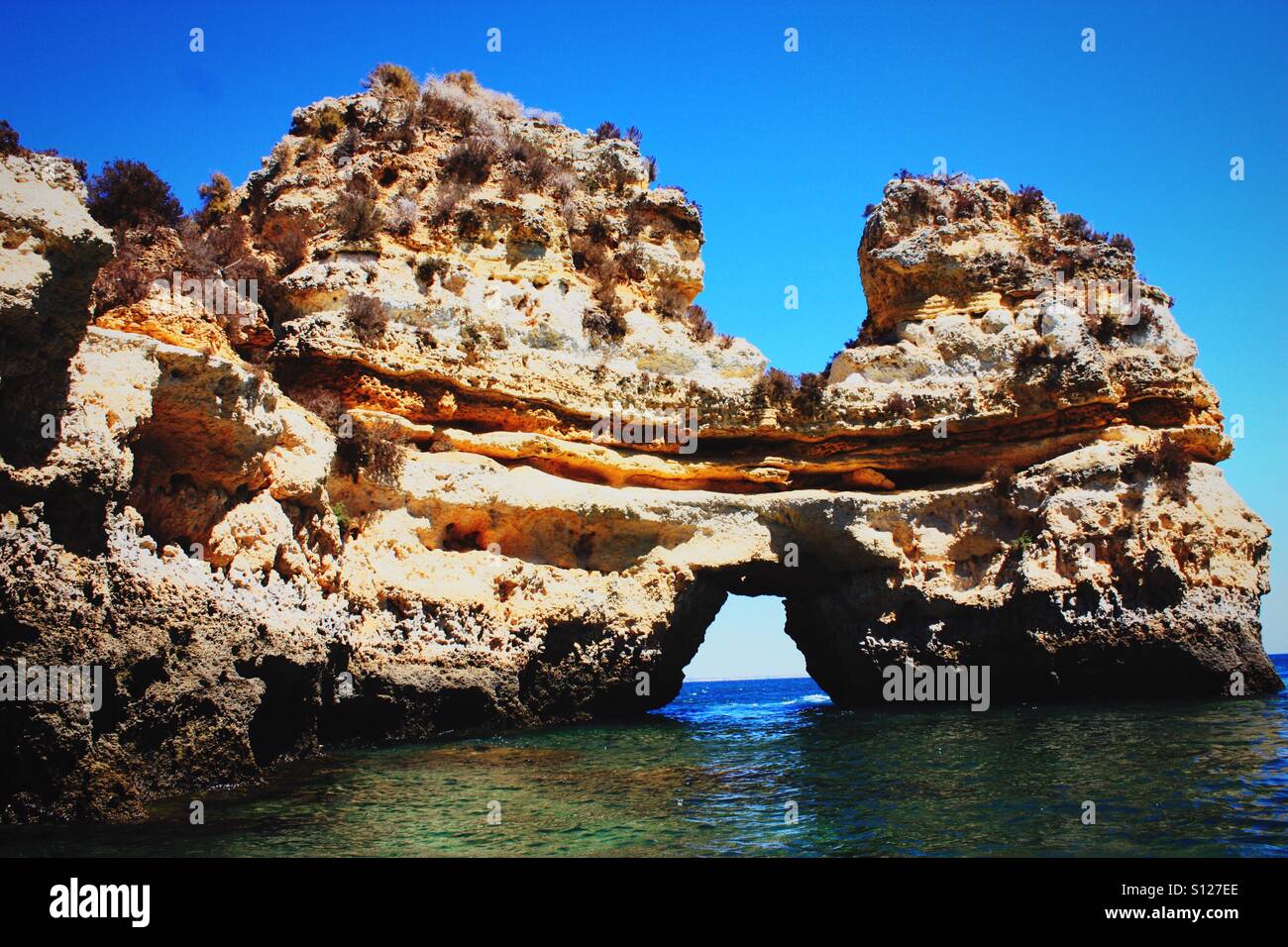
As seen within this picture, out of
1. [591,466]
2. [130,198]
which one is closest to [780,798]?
[591,466]

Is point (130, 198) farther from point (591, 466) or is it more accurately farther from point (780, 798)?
point (780, 798)

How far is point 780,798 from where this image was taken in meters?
9.45

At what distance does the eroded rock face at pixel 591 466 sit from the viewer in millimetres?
11344

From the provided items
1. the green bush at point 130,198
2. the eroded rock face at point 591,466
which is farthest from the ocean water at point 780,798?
the green bush at point 130,198

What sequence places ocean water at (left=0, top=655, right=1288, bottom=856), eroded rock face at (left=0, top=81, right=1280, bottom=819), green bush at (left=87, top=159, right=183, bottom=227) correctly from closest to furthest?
ocean water at (left=0, top=655, right=1288, bottom=856) → eroded rock face at (left=0, top=81, right=1280, bottom=819) → green bush at (left=87, top=159, right=183, bottom=227)

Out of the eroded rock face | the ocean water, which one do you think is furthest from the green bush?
the ocean water

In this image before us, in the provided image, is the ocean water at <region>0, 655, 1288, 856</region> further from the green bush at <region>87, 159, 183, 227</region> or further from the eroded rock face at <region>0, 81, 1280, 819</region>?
the green bush at <region>87, 159, 183, 227</region>

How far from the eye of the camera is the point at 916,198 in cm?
2234

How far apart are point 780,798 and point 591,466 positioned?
9772mm

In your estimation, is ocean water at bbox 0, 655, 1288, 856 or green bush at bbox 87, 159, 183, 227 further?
green bush at bbox 87, 159, 183, 227

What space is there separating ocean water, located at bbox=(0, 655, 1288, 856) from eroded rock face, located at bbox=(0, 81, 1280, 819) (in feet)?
6.47

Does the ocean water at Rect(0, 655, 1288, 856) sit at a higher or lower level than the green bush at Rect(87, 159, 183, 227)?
lower

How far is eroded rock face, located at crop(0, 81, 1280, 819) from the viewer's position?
1134 centimetres

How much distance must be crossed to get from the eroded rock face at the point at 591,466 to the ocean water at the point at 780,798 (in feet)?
6.47
